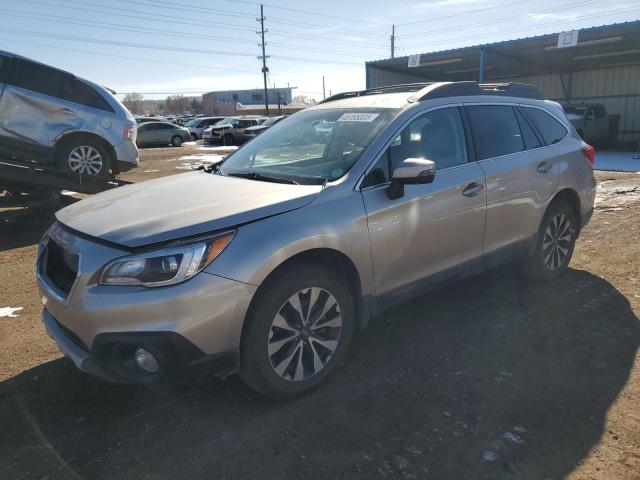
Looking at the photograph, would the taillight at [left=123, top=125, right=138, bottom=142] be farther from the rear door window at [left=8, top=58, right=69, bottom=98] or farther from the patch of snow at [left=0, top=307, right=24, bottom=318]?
the patch of snow at [left=0, top=307, right=24, bottom=318]

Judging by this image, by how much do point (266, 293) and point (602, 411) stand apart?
1989 millimetres

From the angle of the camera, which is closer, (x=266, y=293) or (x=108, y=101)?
(x=266, y=293)

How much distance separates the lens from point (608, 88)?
24.2 metres

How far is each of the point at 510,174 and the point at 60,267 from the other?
3.30m

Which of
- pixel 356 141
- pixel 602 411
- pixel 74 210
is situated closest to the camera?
pixel 602 411

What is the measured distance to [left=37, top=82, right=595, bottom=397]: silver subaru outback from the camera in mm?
2498

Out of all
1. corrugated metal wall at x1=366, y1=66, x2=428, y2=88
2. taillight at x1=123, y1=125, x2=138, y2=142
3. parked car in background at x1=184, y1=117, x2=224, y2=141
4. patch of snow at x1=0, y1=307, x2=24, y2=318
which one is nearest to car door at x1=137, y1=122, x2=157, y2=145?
parked car in background at x1=184, y1=117, x2=224, y2=141

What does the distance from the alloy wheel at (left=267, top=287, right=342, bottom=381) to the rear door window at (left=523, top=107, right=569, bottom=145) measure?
9.20 ft

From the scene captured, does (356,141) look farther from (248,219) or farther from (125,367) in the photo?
(125,367)

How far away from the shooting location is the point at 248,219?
268 centimetres

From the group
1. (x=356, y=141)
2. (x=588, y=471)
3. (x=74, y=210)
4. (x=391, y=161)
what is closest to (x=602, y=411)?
(x=588, y=471)

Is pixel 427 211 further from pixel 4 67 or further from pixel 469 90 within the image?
pixel 4 67

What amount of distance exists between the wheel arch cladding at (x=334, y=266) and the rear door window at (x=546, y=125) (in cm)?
254

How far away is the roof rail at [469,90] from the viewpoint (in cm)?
374
